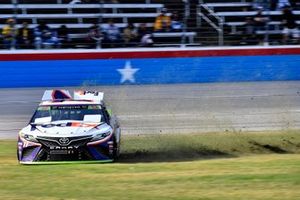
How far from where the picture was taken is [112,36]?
25594 millimetres

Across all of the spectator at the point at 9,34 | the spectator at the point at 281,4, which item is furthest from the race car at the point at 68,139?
the spectator at the point at 281,4

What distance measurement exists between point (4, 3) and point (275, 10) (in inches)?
426

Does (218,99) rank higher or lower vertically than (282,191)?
lower

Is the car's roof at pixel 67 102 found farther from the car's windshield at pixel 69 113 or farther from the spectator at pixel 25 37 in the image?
the spectator at pixel 25 37

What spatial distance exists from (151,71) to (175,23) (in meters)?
3.03

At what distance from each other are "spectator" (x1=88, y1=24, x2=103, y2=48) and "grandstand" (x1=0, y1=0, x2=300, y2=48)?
286mm

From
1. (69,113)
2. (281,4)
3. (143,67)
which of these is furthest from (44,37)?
(69,113)

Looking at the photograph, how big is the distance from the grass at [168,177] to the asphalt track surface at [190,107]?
386 centimetres

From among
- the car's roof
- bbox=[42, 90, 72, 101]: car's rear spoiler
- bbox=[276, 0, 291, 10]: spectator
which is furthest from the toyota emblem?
bbox=[276, 0, 291, 10]: spectator

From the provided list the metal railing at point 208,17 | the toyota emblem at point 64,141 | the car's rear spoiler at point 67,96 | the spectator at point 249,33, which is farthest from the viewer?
the metal railing at point 208,17

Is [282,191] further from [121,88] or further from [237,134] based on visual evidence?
[121,88]

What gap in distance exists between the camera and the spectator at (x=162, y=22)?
86.7 feet

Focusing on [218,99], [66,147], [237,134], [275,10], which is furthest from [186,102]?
[66,147]

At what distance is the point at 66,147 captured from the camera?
11.5 metres
